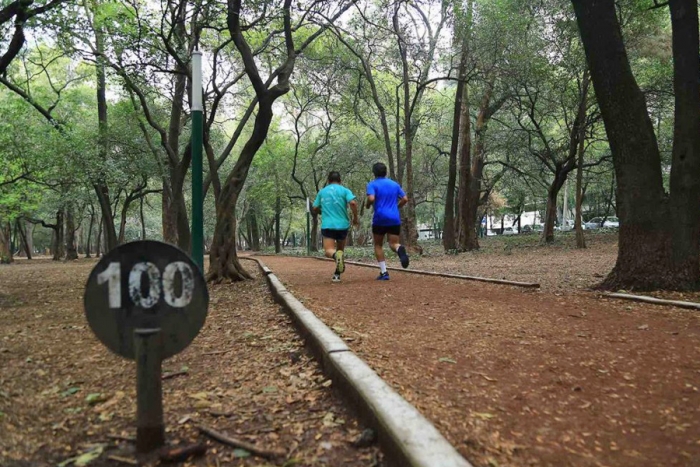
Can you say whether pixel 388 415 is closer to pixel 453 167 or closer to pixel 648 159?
pixel 648 159

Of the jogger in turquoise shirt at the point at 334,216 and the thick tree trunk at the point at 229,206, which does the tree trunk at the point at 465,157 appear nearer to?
the thick tree trunk at the point at 229,206

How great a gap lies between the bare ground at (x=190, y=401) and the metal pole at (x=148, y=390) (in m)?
0.10

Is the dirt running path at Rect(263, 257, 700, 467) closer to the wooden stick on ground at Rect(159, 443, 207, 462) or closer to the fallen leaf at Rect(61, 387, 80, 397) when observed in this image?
the wooden stick on ground at Rect(159, 443, 207, 462)

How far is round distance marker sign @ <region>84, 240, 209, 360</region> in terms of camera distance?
206 centimetres

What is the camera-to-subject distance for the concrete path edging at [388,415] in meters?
1.76

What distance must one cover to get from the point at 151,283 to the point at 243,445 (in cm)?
86

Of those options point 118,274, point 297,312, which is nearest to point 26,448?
point 118,274

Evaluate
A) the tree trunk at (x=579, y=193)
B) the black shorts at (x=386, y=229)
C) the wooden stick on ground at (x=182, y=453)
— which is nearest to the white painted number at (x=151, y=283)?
the wooden stick on ground at (x=182, y=453)

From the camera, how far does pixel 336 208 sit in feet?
25.0

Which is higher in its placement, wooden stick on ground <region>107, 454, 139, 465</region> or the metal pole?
the metal pole

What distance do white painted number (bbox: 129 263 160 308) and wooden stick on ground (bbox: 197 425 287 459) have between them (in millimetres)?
711

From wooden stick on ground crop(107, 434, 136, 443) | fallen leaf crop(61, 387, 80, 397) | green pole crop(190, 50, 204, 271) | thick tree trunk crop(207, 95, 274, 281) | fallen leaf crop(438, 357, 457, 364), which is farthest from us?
thick tree trunk crop(207, 95, 274, 281)

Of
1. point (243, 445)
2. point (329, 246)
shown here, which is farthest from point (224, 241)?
point (243, 445)

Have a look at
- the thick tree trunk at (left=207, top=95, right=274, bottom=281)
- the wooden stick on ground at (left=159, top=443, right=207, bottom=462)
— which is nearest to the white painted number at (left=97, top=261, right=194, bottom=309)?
the wooden stick on ground at (left=159, top=443, right=207, bottom=462)
